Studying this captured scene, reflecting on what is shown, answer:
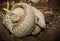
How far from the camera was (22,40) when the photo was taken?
1.91 meters

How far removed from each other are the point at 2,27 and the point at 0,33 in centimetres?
12

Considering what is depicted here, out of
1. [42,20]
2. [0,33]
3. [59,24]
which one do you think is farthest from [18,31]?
[59,24]

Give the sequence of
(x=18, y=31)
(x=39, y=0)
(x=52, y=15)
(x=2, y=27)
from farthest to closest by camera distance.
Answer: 1. (x=39, y=0)
2. (x=52, y=15)
3. (x=2, y=27)
4. (x=18, y=31)

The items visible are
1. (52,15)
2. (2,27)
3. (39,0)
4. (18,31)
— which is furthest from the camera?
(39,0)

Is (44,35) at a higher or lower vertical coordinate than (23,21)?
lower

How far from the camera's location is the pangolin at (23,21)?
190cm

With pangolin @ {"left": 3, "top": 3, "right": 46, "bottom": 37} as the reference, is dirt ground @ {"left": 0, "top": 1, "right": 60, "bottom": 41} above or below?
below

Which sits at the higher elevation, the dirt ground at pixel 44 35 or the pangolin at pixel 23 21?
the pangolin at pixel 23 21

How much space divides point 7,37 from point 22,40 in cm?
15

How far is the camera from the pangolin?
190 centimetres

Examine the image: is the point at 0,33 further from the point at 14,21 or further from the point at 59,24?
the point at 59,24

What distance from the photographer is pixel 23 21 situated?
6.23ft

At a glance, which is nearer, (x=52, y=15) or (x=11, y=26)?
(x=11, y=26)

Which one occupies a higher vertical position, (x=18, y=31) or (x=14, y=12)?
(x=14, y=12)
